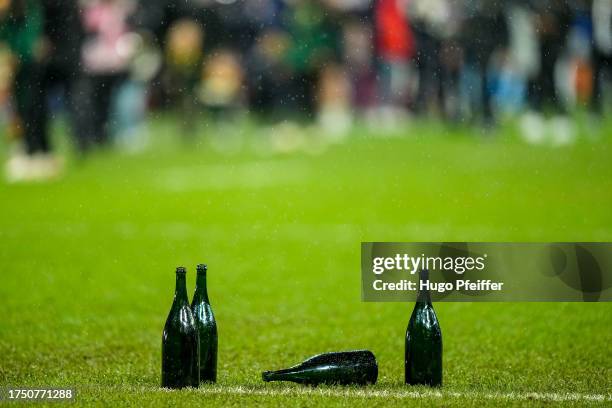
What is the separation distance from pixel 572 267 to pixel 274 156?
8.68 meters

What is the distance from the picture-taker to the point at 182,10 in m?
17.5

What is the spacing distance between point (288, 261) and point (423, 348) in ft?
12.2

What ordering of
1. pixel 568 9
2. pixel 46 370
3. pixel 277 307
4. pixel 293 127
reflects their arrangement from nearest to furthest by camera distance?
pixel 46 370
pixel 277 307
pixel 568 9
pixel 293 127

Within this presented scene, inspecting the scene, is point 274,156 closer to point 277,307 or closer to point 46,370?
point 277,307

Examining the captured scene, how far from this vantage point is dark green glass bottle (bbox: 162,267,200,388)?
176 inches

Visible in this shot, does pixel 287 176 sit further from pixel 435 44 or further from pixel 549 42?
pixel 435 44

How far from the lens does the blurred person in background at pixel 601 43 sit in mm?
14883

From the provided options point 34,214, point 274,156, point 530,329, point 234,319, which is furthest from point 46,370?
point 274,156

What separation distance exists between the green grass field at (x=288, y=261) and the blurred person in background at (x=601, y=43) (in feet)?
2.78

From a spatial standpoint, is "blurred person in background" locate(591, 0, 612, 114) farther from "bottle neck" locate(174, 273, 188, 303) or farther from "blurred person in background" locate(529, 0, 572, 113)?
"bottle neck" locate(174, 273, 188, 303)

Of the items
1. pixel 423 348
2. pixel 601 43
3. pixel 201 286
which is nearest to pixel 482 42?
pixel 601 43

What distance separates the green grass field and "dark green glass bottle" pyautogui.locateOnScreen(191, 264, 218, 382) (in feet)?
0.38

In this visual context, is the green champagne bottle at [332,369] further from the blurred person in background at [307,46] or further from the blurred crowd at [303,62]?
the blurred person in background at [307,46]

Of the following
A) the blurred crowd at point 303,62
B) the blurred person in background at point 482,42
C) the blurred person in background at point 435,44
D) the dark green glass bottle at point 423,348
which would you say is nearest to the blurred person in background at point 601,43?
the blurred crowd at point 303,62
